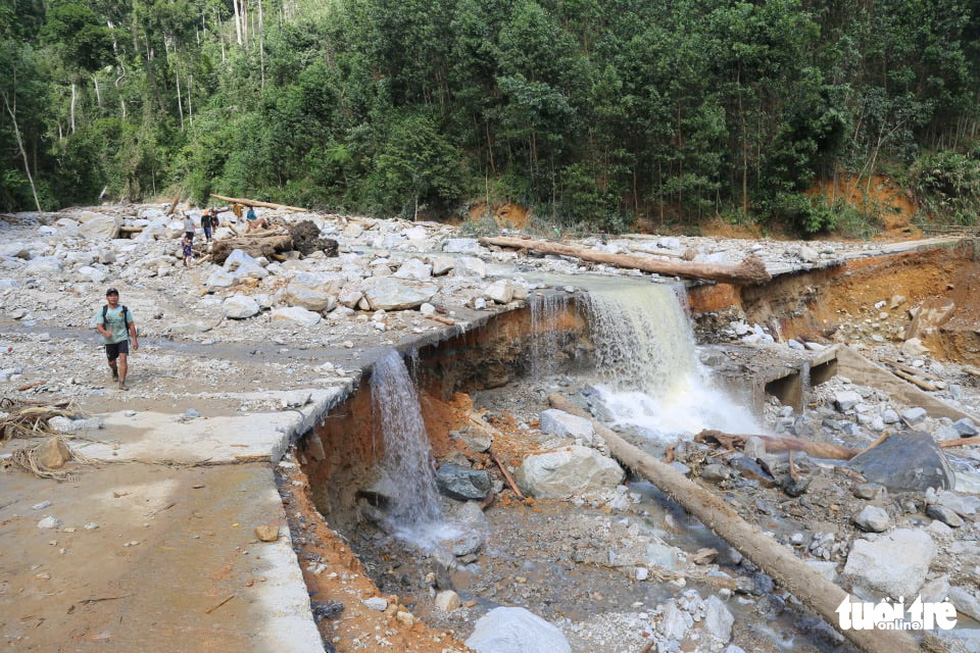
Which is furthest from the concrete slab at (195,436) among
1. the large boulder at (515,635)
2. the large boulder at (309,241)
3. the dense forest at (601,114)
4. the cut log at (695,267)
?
the dense forest at (601,114)

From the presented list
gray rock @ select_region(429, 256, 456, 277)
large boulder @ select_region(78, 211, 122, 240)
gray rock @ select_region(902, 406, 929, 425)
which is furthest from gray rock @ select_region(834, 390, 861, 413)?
large boulder @ select_region(78, 211, 122, 240)

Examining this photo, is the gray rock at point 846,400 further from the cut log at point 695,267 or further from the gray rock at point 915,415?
the cut log at point 695,267

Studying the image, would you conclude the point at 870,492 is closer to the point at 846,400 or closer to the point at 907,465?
the point at 907,465

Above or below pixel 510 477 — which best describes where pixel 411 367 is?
above

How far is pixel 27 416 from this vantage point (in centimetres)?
514

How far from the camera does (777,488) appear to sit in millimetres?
7309

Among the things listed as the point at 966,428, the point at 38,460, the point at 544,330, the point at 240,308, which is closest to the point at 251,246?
the point at 240,308

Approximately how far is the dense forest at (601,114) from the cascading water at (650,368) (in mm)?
10073

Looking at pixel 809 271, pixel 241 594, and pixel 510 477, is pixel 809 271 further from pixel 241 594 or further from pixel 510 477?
pixel 241 594

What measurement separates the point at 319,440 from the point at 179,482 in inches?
61.9

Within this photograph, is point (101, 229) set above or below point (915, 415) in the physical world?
above

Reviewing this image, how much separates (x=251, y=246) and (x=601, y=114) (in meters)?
12.6

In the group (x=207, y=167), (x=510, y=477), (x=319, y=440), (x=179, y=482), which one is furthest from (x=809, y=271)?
(x=207, y=167)

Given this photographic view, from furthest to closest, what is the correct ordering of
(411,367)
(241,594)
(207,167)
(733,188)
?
(207,167)
(733,188)
(411,367)
(241,594)
